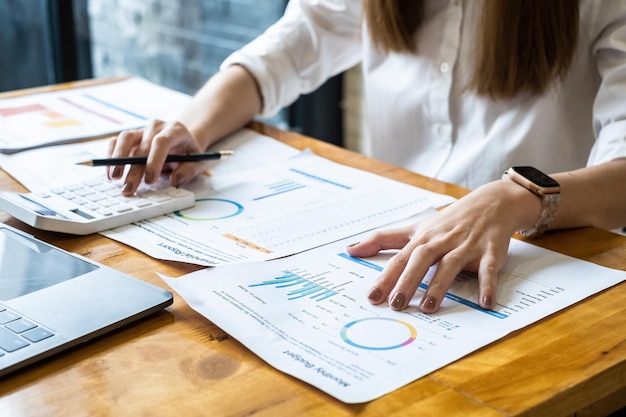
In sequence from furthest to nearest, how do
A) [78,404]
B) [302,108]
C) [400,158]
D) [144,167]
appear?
1. [302,108]
2. [400,158]
3. [144,167]
4. [78,404]

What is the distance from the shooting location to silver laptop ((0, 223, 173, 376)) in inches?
25.9

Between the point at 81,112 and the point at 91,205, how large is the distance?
0.48 m

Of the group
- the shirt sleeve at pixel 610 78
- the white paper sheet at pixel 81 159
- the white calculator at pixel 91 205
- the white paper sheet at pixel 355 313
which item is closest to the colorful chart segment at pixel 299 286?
the white paper sheet at pixel 355 313

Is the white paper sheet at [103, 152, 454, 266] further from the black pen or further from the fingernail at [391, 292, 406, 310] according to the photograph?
the fingernail at [391, 292, 406, 310]

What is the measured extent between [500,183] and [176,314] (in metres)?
0.41

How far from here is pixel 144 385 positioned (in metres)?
0.61

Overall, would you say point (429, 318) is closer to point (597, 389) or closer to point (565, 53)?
point (597, 389)

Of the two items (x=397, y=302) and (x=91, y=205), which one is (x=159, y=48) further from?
(x=397, y=302)

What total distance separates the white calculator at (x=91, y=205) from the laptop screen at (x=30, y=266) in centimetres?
5

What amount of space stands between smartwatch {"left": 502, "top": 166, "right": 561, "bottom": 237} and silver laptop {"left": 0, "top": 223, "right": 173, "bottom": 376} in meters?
0.42

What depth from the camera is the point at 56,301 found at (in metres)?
0.72

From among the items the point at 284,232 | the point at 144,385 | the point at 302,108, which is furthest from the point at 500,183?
the point at 302,108

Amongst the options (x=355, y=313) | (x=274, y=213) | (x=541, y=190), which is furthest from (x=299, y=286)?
(x=541, y=190)

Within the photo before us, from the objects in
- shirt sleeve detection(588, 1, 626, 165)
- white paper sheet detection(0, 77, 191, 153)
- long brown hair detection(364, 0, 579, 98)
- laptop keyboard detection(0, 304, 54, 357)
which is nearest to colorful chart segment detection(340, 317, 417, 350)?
laptop keyboard detection(0, 304, 54, 357)
